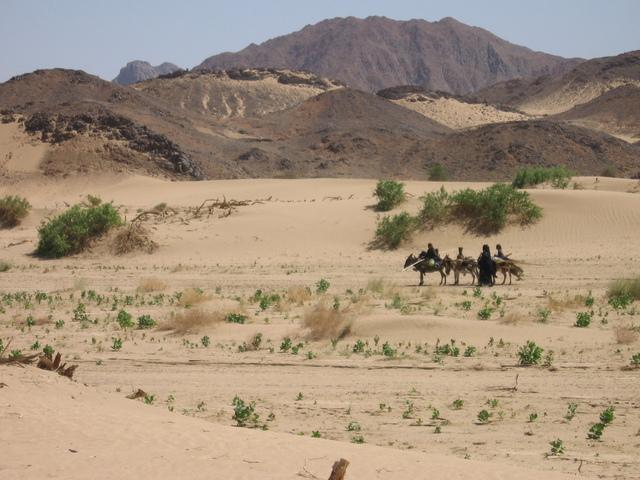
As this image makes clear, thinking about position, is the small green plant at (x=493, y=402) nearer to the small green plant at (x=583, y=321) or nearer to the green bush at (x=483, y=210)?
the small green plant at (x=583, y=321)

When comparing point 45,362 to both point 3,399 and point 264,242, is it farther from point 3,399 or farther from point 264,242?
point 264,242

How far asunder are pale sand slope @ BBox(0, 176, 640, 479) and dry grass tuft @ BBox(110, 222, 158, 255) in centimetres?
253

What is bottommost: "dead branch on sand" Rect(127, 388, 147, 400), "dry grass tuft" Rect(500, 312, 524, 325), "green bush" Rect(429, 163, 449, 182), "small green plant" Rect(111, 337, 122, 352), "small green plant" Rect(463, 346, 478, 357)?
"small green plant" Rect(111, 337, 122, 352)

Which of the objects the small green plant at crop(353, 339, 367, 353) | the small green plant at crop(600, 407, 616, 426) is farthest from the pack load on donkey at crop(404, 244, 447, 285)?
the small green plant at crop(600, 407, 616, 426)

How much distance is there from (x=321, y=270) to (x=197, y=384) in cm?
1373

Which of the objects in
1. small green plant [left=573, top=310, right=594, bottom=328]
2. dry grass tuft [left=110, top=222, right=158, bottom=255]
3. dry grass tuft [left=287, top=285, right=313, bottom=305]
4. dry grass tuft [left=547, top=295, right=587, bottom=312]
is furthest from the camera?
dry grass tuft [left=110, top=222, right=158, bottom=255]

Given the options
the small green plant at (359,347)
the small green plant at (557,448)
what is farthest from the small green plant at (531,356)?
the small green plant at (557,448)

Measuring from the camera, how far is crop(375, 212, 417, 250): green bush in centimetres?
2784

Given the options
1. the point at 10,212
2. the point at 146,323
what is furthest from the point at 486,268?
the point at 10,212

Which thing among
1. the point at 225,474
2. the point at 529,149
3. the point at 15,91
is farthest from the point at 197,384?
the point at 15,91

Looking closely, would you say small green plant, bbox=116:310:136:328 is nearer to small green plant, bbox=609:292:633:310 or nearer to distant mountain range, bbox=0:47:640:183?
small green plant, bbox=609:292:633:310

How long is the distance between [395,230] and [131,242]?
1029cm

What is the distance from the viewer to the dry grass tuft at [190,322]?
1356 centimetres

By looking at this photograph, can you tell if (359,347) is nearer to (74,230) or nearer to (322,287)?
(322,287)
